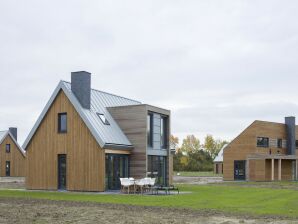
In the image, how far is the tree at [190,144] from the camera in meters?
109

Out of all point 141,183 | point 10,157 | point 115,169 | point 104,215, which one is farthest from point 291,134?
point 104,215

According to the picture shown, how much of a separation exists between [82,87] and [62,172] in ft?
16.4

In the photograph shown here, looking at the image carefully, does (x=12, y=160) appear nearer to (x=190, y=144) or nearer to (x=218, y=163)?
(x=218, y=163)

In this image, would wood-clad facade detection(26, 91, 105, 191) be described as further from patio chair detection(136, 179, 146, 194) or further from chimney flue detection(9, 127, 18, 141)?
chimney flue detection(9, 127, 18, 141)

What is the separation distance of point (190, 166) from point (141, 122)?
56.4 meters

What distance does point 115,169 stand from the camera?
27.0m

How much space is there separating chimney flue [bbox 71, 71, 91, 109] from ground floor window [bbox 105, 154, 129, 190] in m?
3.34

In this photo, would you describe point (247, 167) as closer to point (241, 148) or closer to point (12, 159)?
point (241, 148)

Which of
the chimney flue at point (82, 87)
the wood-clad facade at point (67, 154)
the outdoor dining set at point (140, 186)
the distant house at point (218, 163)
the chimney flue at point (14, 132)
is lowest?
the distant house at point (218, 163)

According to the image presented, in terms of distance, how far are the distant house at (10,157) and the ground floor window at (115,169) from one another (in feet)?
116

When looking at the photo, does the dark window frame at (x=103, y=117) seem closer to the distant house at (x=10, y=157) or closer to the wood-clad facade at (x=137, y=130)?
the wood-clad facade at (x=137, y=130)

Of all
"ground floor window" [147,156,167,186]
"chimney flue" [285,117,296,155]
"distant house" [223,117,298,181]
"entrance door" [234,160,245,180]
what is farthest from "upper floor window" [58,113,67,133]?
"chimney flue" [285,117,296,155]

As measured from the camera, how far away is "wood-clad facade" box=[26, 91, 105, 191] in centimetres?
2583

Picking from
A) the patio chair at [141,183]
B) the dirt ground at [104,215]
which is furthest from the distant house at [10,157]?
the dirt ground at [104,215]
